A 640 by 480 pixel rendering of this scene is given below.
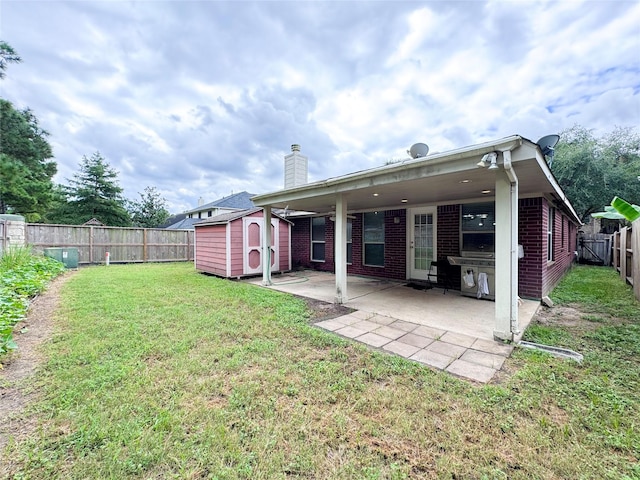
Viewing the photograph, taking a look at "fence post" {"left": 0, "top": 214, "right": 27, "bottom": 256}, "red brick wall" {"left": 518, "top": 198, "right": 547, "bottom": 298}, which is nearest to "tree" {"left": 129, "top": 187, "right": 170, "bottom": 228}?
"fence post" {"left": 0, "top": 214, "right": 27, "bottom": 256}

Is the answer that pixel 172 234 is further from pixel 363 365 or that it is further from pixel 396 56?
pixel 363 365

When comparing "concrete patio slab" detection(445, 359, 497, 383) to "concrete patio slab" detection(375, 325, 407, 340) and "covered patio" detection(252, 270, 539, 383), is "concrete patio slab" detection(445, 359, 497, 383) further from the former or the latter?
"concrete patio slab" detection(375, 325, 407, 340)

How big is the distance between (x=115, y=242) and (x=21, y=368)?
12.5 m

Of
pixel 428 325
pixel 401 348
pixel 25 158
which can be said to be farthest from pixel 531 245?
pixel 25 158

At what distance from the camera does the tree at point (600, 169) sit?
13664 mm

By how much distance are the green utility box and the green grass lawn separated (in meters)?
9.93

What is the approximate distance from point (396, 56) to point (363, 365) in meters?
7.88

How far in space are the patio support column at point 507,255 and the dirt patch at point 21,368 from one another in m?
4.89

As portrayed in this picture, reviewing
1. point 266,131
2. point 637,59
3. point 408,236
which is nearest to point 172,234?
point 266,131

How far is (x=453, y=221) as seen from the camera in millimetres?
6953

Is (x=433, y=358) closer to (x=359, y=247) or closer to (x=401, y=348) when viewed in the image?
(x=401, y=348)

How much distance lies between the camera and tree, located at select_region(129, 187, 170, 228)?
33.3m

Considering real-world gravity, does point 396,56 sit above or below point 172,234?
above

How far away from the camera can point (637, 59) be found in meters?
7.63
